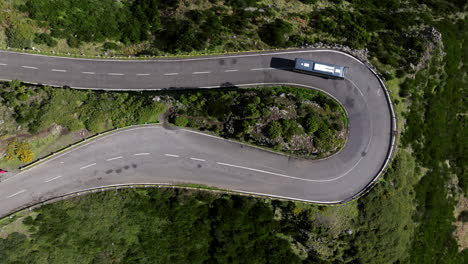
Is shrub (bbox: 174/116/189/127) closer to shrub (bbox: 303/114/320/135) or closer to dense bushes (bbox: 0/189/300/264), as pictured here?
dense bushes (bbox: 0/189/300/264)

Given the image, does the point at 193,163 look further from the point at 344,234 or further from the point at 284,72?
the point at 344,234

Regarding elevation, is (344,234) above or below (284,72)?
below

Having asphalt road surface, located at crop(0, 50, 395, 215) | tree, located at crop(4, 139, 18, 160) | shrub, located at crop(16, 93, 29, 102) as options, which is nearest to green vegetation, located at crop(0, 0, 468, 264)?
shrub, located at crop(16, 93, 29, 102)

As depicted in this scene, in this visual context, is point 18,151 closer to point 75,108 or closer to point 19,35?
point 75,108

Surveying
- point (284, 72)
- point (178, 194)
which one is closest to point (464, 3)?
point (284, 72)

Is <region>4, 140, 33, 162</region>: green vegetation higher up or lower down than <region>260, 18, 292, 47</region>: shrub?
lower down

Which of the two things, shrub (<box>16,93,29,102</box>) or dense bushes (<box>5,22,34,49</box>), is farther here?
dense bushes (<box>5,22,34,49</box>)

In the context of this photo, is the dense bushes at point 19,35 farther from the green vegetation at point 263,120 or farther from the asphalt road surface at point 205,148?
the green vegetation at point 263,120
